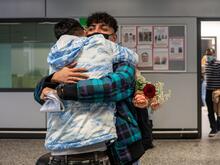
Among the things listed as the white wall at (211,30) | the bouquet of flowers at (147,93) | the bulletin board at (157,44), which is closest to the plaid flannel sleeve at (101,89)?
the bouquet of flowers at (147,93)

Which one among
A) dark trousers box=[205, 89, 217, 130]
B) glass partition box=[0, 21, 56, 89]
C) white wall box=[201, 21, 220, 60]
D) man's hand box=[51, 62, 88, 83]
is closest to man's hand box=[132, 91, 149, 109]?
man's hand box=[51, 62, 88, 83]

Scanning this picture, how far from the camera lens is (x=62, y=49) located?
4.48 feet

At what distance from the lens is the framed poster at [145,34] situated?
6.33 meters

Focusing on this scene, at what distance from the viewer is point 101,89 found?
1299 mm

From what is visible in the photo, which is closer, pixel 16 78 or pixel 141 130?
pixel 141 130

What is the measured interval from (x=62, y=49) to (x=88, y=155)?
37 centimetres

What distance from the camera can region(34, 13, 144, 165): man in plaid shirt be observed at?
4.25 feet

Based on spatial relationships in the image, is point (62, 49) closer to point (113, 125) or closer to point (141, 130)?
point (113, 125)

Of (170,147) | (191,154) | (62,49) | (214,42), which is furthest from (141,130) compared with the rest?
(214,42)

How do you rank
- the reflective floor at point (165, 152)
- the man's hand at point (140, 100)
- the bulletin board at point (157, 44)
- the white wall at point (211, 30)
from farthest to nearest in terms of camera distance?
the white wall at point (211, 30) < the bulletin board at point (157, 44) < the reflective floor at point (165, 152) < the man's hand at point (140, 100)

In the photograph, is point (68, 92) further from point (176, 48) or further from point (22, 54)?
point (22, 54)

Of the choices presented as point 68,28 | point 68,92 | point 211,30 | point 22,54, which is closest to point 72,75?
point 68,92

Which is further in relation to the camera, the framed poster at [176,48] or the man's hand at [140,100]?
the framed poster at [176,48]

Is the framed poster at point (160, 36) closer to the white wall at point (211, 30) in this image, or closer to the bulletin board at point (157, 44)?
the bulletin board at point (157, 44)
